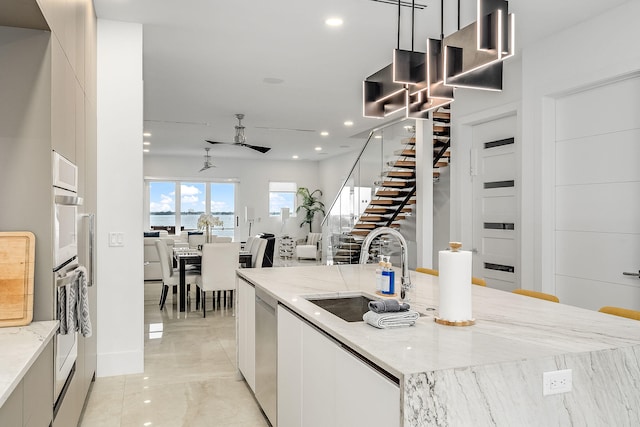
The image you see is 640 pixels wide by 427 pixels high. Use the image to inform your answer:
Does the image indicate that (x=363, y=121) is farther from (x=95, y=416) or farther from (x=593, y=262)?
(x=95, y=416)

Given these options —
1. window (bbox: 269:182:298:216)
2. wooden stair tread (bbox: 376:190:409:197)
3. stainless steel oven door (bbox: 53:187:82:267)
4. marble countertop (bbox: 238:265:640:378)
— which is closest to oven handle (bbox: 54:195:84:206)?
stainless steel oven door (bbox: 53:187:82:267)

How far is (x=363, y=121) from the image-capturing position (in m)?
8.41

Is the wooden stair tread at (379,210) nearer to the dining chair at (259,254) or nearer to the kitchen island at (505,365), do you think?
the dining chair at (259,254)

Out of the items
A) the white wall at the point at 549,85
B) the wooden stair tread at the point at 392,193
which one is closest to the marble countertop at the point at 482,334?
the white wall at the point at 549,85

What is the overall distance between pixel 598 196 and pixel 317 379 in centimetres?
313

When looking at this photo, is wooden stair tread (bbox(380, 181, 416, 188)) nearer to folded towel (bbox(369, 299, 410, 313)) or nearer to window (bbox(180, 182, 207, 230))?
folded towel (bbox(369, 299, 410, 313))

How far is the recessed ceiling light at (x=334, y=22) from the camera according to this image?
395 cm

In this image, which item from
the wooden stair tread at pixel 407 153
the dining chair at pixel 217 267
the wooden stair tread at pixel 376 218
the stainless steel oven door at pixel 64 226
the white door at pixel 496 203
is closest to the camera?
the stainless steel oven door at pixel 64 226

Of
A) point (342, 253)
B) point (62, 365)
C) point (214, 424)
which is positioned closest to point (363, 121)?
point (342, 253)

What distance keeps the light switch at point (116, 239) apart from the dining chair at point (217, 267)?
2163 millimetres

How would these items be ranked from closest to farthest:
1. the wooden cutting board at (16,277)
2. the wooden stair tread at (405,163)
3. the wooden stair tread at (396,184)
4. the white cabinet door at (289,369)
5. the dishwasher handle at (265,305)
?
1. the wooden cutting board at (16,277)
2. the white cabinet door at (289,369)
3. the dishwasher handle at (265,305)
4. the wooden stair tread at (405,163)
5. the wooden stair tread at (396,184)

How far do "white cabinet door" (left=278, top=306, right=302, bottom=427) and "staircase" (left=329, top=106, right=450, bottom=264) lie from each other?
5.03 metres

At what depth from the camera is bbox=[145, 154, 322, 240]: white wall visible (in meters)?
13.1

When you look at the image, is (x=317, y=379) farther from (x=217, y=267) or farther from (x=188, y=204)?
Answer: (x=188, y=204)
